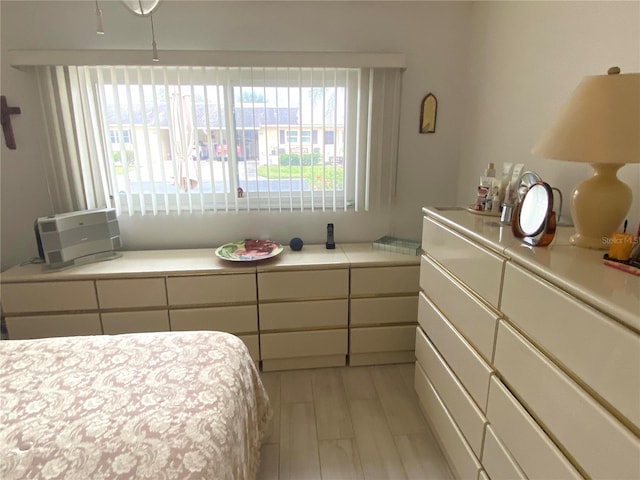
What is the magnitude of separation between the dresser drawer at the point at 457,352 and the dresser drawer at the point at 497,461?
10 centimetres

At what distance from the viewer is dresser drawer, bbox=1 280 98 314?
6.91 ft

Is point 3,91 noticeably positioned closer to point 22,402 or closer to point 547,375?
point 22,402

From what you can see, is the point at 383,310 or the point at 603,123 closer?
the point at 603,123

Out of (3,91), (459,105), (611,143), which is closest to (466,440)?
(611,143)

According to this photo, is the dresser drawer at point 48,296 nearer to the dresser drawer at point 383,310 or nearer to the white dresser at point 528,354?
the dresser drawer at point 383,310

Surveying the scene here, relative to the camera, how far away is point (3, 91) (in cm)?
221

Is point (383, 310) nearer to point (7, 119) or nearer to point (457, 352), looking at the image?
point (457, 352)

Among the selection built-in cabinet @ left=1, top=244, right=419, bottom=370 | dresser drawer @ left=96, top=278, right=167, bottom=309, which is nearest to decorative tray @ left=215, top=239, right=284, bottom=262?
built-in cabinet @ left=1, top=244, right=419, bottom=370

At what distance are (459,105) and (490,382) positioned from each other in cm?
186

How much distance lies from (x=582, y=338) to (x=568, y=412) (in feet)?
0.66

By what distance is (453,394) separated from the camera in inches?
61.7

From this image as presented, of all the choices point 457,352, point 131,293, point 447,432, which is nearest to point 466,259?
point 457,352

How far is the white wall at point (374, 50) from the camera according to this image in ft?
6.44

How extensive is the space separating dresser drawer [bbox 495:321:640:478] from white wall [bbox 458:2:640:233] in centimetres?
72
